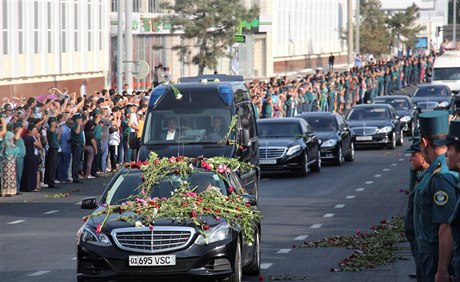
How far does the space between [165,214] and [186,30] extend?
4098cm

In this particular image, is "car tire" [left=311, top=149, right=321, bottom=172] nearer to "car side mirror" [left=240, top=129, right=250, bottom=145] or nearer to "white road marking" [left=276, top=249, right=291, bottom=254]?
"car side mirror" [left=240, top=129, right=250, bottom=145]

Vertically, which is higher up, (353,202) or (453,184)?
(453,184)

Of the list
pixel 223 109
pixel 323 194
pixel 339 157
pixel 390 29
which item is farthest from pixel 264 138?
pixel 390 29

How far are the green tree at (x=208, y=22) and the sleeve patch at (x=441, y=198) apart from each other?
4567cm

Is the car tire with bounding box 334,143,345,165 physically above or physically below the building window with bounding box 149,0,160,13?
below

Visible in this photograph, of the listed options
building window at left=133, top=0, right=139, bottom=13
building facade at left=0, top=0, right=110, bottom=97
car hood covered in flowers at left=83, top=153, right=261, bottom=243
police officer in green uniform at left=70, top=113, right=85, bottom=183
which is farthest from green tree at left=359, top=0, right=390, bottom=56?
car hood covered in flowers at left=83, top=153, right=261, bottom=243

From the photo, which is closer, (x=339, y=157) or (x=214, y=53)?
(x=339, y=157)

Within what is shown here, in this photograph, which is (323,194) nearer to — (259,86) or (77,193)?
(77,193)

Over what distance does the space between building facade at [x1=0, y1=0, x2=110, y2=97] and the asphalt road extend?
49.9 feet

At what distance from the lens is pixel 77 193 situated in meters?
29.8

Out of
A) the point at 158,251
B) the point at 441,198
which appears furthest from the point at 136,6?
the point at 441,198

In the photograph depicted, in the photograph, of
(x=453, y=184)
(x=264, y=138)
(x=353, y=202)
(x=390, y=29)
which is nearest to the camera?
(x=453, y=184)

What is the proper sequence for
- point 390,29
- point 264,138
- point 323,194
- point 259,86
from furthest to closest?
point 390,29
point 259,86
point 264,138
point 323,194

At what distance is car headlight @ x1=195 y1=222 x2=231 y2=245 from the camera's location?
1451 centimetres
